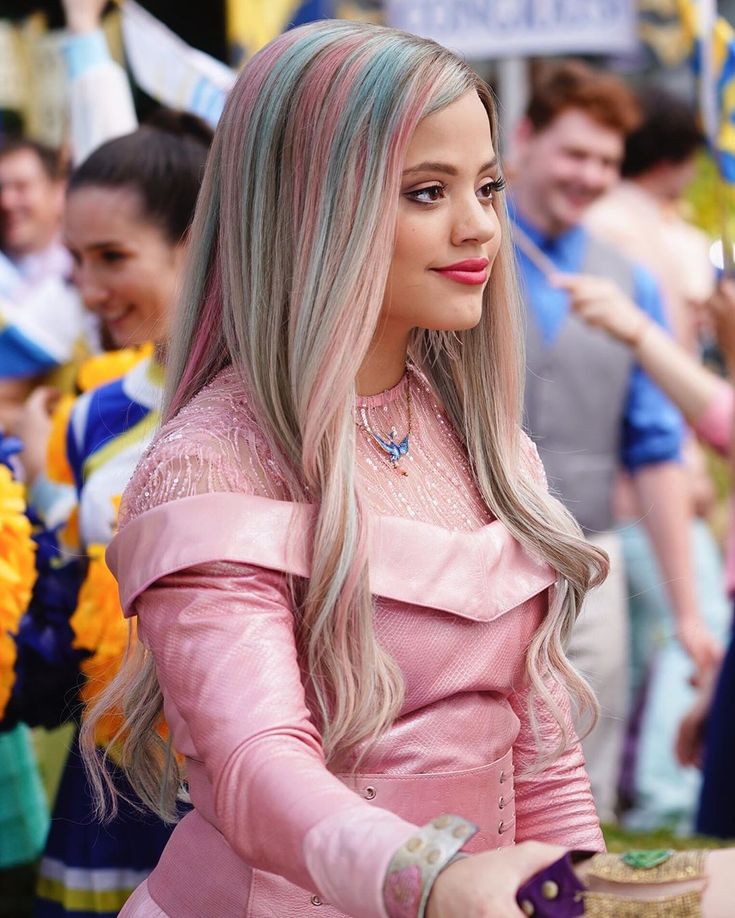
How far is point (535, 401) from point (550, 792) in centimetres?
286

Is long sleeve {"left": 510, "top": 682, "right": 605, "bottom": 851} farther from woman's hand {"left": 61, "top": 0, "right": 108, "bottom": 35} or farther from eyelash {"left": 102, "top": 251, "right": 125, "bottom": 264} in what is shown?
woman's hand {"left": 61, "top": 0, "right": 108, "bottom": 35}

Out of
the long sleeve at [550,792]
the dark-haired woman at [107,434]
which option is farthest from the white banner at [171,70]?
the long sleeve at [550,792]

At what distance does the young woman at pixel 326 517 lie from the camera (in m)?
1.67

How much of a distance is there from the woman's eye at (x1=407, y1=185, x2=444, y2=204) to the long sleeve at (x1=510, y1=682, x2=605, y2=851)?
671 mm

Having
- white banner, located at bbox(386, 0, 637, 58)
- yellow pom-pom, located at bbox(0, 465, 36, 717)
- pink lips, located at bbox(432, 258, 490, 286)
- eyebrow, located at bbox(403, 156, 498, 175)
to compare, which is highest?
eyebrow, located at bbox(403, 156, 498, 175)

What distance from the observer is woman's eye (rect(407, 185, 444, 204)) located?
1817 mm

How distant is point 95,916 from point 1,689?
22.3 inches

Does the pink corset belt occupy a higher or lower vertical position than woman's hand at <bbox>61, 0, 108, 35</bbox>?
lower

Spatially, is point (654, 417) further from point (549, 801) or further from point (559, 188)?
point (549, 801)

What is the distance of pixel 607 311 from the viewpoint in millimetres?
4582

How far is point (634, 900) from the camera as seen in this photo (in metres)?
1.45

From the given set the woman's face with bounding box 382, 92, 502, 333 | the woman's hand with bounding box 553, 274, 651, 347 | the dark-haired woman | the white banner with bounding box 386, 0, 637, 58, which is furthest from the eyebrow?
the white banner with bounding box 386, 0, 637, 58

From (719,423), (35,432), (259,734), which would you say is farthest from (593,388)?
(259,734)

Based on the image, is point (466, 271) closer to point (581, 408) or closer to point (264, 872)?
point (264, 872)
